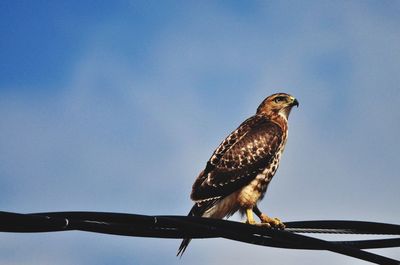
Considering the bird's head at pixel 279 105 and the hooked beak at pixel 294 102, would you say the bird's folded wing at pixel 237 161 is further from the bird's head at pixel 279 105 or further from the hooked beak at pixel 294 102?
the hooked beak at pixel 294 102

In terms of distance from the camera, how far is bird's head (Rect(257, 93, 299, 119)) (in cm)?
1090

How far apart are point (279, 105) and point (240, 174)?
211 cm

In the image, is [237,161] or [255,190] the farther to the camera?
[237,161]

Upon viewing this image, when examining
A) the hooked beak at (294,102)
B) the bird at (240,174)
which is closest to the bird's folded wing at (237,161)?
the bird at (240,174)

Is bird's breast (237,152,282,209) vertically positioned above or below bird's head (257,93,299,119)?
below

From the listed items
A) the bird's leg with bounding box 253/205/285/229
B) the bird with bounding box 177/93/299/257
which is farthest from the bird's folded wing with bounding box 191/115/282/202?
the bird's leg with bounding box 253/205/285/229

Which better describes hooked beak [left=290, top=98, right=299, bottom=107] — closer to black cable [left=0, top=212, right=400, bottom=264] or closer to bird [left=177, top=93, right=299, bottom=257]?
bird [left=177, top=93, right=299, bottom=257]

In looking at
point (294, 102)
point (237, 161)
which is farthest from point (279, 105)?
point (237, 161)

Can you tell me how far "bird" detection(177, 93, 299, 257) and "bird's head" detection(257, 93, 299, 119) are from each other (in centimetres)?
84

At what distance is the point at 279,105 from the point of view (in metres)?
11.0

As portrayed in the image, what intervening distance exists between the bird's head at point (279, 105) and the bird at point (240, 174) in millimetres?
836

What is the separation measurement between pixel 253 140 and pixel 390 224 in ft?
14.2

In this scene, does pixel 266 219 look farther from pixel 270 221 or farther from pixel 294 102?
pixel 294 102

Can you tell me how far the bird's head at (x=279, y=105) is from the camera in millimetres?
10898
